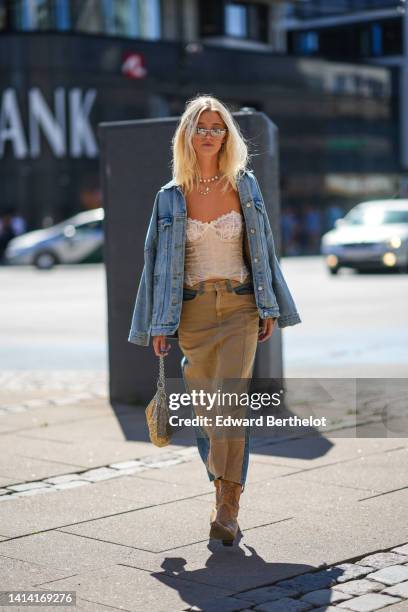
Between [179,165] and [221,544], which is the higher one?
[179,165]

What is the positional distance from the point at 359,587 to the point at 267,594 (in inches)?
14.1

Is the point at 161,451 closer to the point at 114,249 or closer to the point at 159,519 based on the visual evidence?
the point at 159,519

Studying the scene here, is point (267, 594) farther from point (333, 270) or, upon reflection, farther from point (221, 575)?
point (333, 270)

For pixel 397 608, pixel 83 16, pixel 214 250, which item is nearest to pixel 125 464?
pixel 214 250

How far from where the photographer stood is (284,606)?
4.32 metres

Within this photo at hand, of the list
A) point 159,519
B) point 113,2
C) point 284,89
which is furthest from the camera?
point 284,89

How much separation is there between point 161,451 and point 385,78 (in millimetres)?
54315

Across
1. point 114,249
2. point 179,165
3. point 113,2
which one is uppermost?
point 113,2

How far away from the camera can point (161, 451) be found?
23.9ft

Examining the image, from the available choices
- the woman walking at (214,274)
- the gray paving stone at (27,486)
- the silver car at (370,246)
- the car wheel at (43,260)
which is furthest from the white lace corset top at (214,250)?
the car wheel at (43,260)

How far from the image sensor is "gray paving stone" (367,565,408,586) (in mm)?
4590

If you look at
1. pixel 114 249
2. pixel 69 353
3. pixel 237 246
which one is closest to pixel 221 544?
pixel 237 246

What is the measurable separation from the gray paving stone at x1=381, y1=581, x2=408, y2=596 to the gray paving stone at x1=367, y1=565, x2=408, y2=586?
41 mm

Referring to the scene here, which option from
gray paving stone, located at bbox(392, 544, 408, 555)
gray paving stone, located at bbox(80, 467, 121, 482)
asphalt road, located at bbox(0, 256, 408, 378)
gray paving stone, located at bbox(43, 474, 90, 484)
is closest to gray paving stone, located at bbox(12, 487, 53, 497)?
gray paving stone, located at bbox(43, 474, 90, 484)
